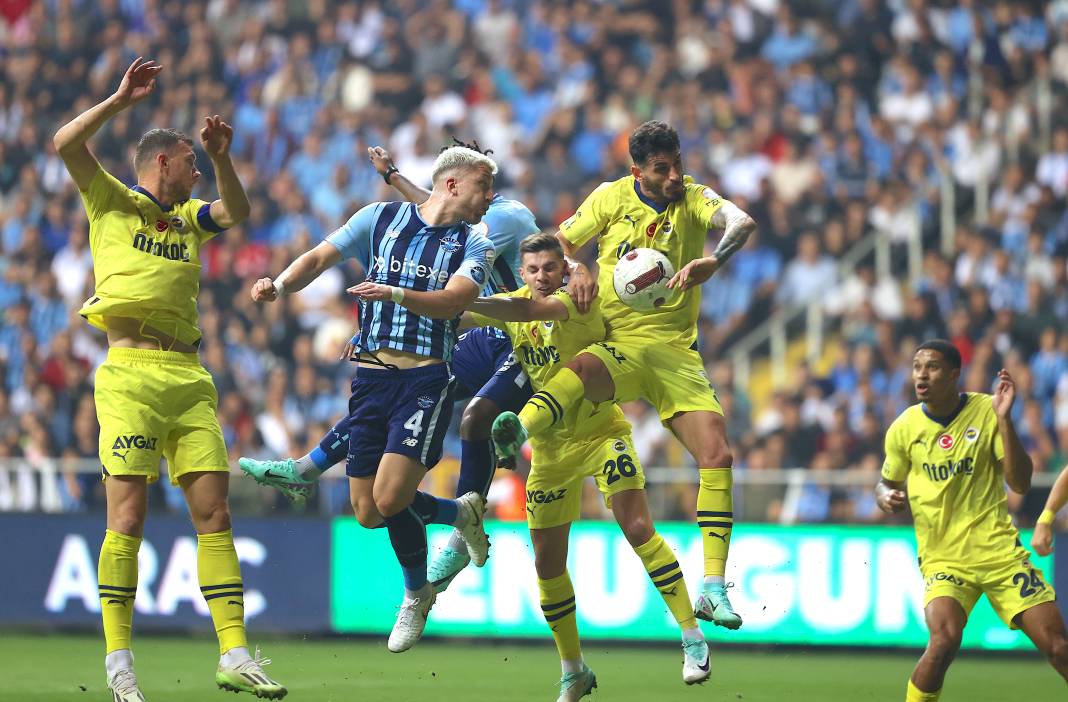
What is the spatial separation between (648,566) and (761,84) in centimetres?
1044

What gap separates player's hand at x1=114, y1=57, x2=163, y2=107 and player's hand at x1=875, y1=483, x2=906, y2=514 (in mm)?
4534

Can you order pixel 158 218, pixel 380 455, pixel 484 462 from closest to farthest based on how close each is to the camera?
1. pixel 158 218
2. pixel 380 455
3. pixel 484 462

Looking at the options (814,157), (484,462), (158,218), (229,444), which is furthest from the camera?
(814,157)

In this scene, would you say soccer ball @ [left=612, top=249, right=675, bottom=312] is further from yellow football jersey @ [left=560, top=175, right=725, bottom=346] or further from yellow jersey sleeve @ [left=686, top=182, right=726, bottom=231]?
yellow jersey sleeve @ [left=686, top=182, right=726, bottom=231]

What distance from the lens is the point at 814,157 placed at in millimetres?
18016

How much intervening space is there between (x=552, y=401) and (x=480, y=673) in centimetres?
424

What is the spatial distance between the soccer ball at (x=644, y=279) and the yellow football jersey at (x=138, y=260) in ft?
7.98

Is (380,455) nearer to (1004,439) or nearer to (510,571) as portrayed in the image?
(1004,439)

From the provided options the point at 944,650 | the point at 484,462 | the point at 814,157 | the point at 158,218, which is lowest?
the point at 944,650

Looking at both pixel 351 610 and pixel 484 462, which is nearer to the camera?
pixel 484 462

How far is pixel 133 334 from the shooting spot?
27.4 feet

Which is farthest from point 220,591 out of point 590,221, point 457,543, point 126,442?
point 590,221

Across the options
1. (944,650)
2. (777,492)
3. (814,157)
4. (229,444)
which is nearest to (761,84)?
(814,157)

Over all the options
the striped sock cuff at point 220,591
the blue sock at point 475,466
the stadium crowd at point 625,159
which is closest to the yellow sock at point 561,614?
the blue sock at point 475,466
